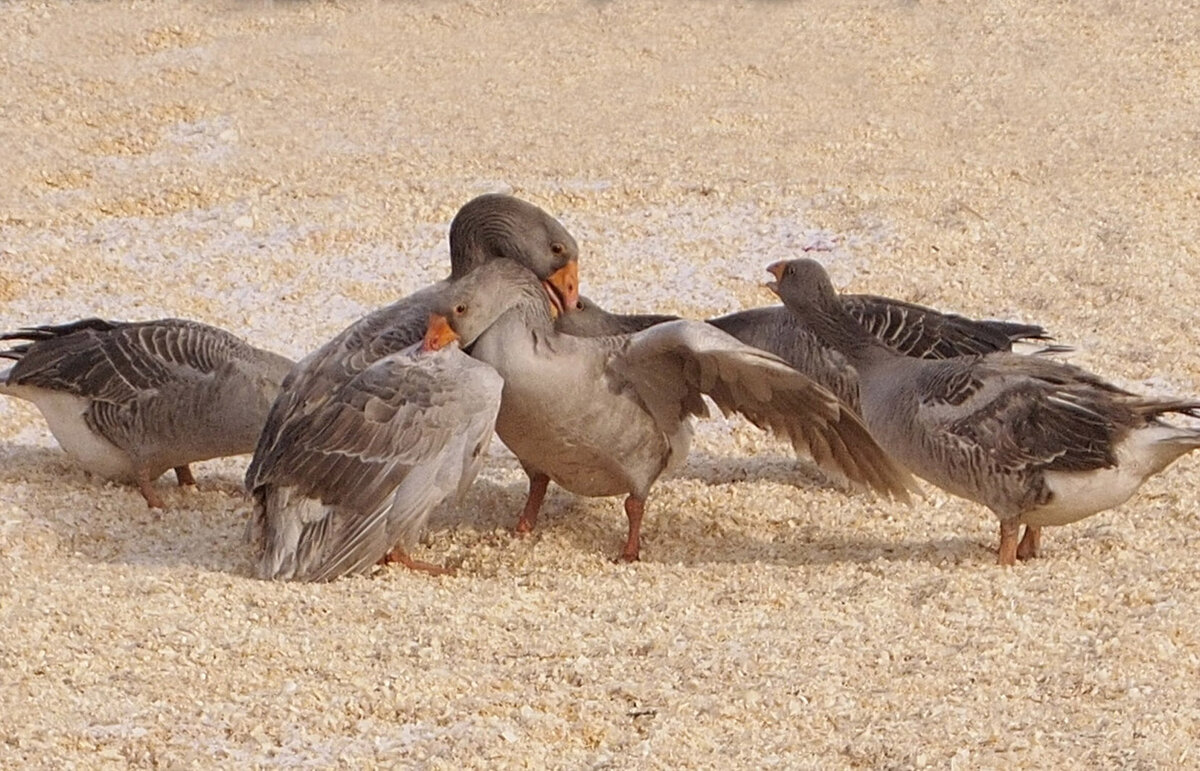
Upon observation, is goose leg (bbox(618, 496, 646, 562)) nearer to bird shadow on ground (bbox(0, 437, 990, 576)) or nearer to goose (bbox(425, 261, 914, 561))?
goose (bbox(425, 261, 914, 561))

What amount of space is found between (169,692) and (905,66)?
30.9 ft

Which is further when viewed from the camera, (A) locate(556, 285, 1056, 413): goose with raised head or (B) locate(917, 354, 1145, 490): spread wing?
(A) locate(556, 285, 1056, 413): goose with raised head

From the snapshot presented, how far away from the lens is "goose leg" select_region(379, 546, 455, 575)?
6082mm

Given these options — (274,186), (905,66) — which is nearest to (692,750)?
(274,186)

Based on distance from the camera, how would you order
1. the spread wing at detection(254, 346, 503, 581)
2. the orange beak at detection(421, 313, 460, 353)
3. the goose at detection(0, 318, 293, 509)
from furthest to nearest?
the goose at detection(0, 318, 293, 509) → the orange beak at detection(421, 313, 460, 353) → the spread wing at detection(254, 346, 503, 581)

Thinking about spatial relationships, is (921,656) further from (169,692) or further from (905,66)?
(905,66)

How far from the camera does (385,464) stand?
581 cm

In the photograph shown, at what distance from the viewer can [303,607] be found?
5.29 m

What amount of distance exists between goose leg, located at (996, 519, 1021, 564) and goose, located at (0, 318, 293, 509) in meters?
3.06

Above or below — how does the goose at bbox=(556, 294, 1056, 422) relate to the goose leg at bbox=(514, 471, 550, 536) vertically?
above

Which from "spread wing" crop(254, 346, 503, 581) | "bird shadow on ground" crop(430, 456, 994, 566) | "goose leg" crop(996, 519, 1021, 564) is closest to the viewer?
"spread wing" crop(254, 346, 503, 581)

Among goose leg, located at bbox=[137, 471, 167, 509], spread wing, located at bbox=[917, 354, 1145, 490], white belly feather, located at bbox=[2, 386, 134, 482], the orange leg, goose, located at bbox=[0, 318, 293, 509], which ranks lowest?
the orange leg

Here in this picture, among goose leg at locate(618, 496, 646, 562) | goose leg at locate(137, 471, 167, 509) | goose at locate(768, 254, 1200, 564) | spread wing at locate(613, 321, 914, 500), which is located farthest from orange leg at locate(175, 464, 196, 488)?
goose at locate(768, 254, 1200, 564)

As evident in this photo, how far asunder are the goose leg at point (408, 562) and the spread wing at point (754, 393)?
1.00 metres
